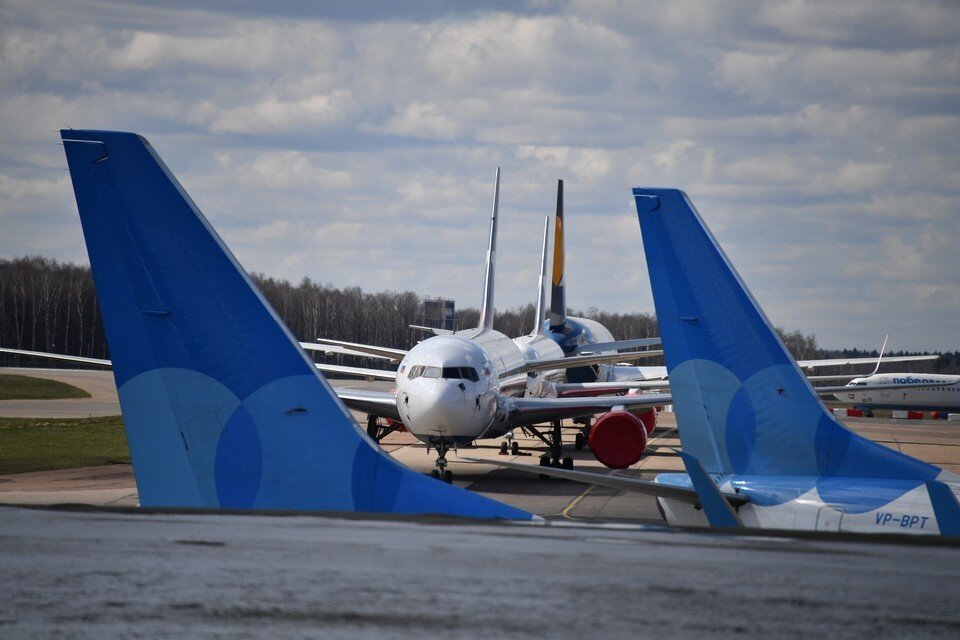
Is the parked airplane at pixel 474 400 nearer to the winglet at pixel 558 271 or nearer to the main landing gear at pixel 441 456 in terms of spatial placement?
the main landing gear at pixel 441 456

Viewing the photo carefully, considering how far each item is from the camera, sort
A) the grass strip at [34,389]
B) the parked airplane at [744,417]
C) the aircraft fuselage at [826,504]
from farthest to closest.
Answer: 1. the grass strip at [34,389]
2. the parked airplane at [744,417]
3. the aircraft fuselage at [826,504]

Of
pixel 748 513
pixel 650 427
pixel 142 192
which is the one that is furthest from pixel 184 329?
pixel 650 427

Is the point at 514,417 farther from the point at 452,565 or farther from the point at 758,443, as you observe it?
the point at 452,565

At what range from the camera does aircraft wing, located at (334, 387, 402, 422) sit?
28.4m

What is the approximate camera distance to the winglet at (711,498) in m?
9.06

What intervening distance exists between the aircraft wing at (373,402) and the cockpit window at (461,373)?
2910mm

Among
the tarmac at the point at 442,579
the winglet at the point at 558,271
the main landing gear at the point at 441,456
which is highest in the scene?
the winglet at the point at 558,271

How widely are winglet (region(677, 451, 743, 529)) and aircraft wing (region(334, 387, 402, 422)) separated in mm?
19380

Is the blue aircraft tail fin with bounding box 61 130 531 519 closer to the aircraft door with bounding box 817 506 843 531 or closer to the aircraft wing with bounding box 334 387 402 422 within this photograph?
the aircraft door with bounding box 817 506 843 531

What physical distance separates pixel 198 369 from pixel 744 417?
20.6 ft

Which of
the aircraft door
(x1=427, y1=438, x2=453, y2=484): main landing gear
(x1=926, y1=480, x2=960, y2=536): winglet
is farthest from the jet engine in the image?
(x1=926, y1=480, x2=960, y2=536): winglet

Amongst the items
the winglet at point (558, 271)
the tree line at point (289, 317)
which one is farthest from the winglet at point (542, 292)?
the tree line at point (289, 317)

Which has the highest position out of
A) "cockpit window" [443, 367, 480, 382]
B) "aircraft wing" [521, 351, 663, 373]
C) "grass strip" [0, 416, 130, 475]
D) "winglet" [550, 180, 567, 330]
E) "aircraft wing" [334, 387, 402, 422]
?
"winglet" [550, 180, 567, 330]

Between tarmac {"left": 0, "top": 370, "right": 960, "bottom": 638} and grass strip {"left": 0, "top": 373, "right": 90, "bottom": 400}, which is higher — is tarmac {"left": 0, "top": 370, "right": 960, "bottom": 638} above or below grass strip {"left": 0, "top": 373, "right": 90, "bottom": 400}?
above
